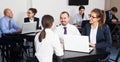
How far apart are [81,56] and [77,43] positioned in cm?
22

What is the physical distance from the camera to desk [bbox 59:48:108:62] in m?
2.72

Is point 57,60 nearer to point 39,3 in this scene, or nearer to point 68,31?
point 68,31

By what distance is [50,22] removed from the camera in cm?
297

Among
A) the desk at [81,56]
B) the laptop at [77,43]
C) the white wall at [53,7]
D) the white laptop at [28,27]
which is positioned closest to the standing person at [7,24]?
the white laptop at [28,27]

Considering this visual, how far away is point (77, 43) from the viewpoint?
295 cm

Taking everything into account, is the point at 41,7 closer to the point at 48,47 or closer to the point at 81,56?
the point at 48,47

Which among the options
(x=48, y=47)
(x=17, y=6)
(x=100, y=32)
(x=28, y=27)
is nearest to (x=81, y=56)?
(x=48, y=47)

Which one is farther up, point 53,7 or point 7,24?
point 53,7

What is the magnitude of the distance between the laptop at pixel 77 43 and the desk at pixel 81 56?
83 millimetres

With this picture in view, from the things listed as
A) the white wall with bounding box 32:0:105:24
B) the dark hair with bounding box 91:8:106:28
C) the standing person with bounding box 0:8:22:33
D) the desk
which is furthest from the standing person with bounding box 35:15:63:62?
the white wall with bounding box 32:0:105:24

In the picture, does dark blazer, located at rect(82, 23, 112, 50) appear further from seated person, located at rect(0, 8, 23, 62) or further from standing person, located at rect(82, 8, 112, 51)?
seated person, located at rect(0, 8, 23, 62)

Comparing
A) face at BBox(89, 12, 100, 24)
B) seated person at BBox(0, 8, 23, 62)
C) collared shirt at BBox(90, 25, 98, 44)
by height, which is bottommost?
seated person at BBox(0, 8, 23, 62)

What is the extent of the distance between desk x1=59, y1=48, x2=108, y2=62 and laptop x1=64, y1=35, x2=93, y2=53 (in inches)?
3.3

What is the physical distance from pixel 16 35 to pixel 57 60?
2.38 metres
